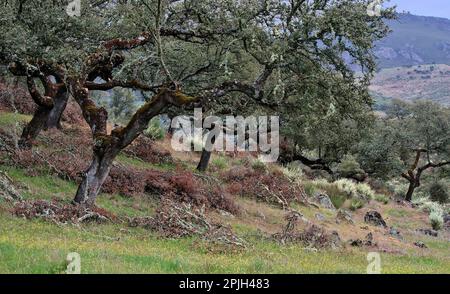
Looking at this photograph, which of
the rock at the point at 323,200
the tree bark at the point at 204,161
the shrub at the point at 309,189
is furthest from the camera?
the shrub at the point at 309,189

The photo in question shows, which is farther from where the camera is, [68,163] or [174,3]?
[174,3]

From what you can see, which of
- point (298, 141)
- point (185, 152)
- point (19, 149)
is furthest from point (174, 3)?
point (298, 141)

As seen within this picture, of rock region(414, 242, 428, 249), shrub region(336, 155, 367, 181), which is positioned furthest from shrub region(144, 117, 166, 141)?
rock region(414, 242, 428, 249)

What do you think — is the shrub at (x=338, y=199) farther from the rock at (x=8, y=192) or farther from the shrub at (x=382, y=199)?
the rock at (x=8, y=192)

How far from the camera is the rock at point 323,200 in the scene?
30.5m

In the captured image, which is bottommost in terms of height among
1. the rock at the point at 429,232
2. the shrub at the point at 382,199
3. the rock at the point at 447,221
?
the rock at the point at 447,221

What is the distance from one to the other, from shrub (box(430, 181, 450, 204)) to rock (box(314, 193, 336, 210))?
22.4 meters

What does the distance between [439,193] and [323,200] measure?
23781 millimetres

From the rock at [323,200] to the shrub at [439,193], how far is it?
22.4 metres

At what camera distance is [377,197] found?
3878cm

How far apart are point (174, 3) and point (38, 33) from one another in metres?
7.40

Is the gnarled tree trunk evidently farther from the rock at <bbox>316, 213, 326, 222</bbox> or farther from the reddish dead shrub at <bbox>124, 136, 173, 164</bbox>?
the rock at <bbox>316, 213, 326, 222</bbox>

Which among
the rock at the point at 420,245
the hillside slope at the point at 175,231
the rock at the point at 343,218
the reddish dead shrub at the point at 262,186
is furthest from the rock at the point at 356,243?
the reddish dead shrub at the point at 262,186
